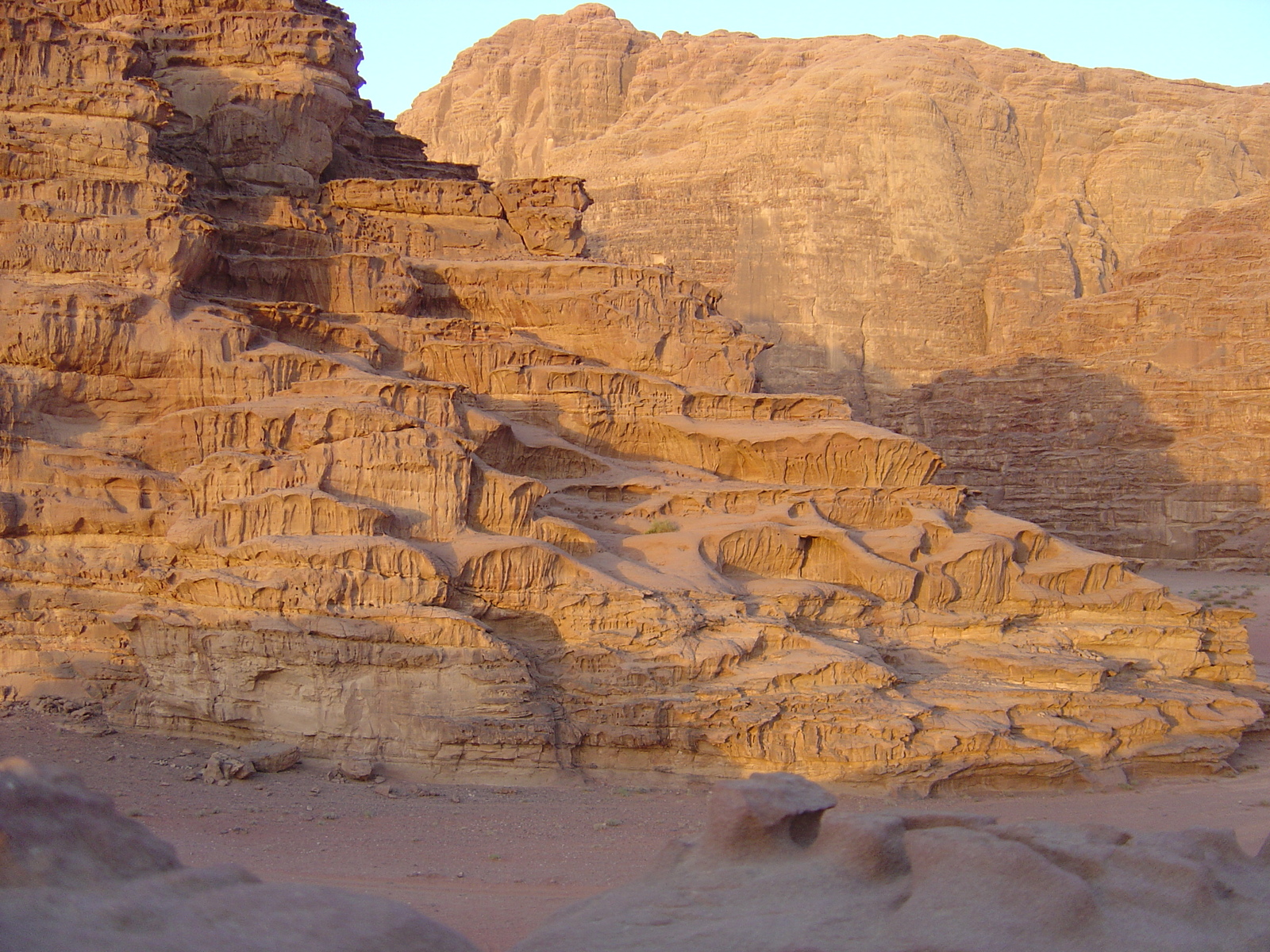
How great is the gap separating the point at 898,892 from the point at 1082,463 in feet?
138

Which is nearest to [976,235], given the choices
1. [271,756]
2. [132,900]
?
[271,756]

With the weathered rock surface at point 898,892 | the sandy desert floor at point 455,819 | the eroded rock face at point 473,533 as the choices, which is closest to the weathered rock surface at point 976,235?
the eroded rock face at point 473,533

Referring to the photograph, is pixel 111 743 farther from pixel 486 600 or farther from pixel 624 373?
pixel 624 373

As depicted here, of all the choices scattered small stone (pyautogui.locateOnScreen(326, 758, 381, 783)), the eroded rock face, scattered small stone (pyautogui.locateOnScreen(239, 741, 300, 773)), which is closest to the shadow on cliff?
the eroded rock face

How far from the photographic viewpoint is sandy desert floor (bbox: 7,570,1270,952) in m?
9.41

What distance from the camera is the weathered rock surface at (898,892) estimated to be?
537 cm

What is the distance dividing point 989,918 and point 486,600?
8.96 meters

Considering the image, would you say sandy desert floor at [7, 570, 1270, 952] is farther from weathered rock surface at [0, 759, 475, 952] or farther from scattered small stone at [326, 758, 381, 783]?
weathered rock surface at [0, 759, 475, 952]

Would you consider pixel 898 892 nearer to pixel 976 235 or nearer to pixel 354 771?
pixel 354 771

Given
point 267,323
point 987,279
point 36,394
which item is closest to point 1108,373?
point 987,279

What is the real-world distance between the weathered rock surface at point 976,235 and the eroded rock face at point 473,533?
2739 centimetres

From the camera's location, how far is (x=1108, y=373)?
4581 cm

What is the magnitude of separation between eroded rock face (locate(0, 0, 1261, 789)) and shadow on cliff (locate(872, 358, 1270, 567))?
26.2 meters

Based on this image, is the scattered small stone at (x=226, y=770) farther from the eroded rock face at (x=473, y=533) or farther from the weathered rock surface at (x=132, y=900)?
the weathered rock surface at (x=132, y=900)
